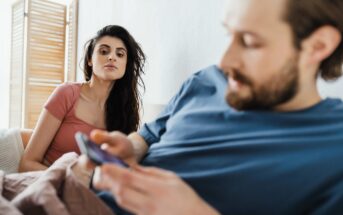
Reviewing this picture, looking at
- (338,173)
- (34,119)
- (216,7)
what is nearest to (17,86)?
(34,119)

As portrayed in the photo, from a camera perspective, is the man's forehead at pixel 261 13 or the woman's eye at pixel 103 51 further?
the woman's eye at pixel 103 51

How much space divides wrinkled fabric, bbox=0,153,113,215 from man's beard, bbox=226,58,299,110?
0.37 metres

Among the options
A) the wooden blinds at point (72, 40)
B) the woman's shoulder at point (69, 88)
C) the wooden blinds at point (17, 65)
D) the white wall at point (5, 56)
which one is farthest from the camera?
the white wall at point (5, 56)

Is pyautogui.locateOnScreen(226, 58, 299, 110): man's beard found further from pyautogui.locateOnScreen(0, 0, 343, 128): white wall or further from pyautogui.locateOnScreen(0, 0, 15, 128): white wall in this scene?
pyautogui.locateOnScreen(0, 0, 15, 128): white wall

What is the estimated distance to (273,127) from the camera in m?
0.64

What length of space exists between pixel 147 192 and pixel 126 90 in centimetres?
114

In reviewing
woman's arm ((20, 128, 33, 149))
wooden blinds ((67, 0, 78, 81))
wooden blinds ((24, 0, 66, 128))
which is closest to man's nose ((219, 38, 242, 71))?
woman's arm ((20, 128, 33, 149))

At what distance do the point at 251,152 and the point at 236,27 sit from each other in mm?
244

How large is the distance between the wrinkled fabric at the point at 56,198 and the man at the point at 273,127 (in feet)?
0.38

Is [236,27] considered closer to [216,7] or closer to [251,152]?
[251,152]

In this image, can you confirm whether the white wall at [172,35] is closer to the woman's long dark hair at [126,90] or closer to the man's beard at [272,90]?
the woman's long dark hair at [126,90]

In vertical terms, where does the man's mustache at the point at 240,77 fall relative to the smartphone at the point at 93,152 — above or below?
above

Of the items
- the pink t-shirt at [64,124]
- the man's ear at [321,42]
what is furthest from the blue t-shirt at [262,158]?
the pink t-shirt at [64,124]

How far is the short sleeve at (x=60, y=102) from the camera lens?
1387 millimetres
